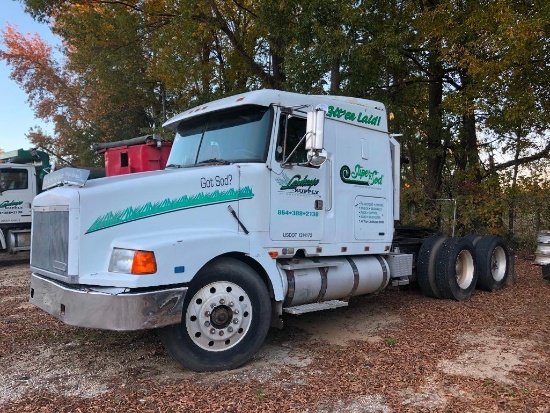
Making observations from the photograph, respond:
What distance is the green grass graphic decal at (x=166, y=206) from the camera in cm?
440

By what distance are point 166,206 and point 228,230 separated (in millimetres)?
699

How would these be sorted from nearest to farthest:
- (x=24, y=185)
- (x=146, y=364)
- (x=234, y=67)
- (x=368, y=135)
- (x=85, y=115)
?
(x=146, y=364), (x=368, y=135), (x=24, y=185), (x=234, y=67), (x=85, y=115)

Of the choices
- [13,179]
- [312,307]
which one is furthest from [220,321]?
[13,179]

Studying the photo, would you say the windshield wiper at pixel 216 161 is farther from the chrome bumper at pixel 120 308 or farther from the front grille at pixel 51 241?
the front grille at pixel 51 241

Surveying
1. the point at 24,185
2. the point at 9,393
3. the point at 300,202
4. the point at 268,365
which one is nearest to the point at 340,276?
the point at 300,202

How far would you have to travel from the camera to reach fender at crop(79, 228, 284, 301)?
424cm

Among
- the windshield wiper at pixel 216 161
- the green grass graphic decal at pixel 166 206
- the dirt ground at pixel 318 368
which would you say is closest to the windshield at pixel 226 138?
the windshield wiper at pixel 216 161

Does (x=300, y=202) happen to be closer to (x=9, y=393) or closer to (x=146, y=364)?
(x=146, y=364)

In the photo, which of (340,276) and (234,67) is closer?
(340,276)

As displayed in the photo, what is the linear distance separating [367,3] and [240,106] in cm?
860

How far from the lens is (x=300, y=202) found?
18.7 feet

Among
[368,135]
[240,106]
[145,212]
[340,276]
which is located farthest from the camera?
[368,135]

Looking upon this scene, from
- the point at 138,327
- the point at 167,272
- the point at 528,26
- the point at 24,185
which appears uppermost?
the point at 528,26

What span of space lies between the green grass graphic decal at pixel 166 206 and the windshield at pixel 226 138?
45 cm
